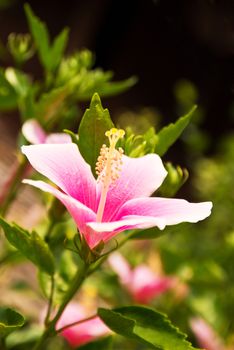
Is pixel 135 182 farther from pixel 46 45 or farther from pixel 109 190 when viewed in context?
pixel 46 45

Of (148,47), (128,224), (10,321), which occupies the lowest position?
(10,321)

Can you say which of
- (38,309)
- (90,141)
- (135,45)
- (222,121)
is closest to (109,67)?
(135,45)

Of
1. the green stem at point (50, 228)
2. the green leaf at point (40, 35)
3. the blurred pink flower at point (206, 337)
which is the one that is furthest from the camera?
the blurred pink flower at point (206, 337)

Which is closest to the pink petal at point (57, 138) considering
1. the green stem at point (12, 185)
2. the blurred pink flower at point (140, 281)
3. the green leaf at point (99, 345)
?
the green stem at point (12, 185)

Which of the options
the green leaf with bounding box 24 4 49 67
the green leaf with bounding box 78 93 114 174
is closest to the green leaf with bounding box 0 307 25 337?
the green leaf with bounding box 78 93 114 174

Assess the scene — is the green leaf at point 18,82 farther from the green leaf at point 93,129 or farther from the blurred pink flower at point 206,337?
the blurred pink flower at point 206,337

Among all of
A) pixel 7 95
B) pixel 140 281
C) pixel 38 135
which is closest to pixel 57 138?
pixel 38 135

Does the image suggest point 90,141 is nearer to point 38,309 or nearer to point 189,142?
point 38,309
